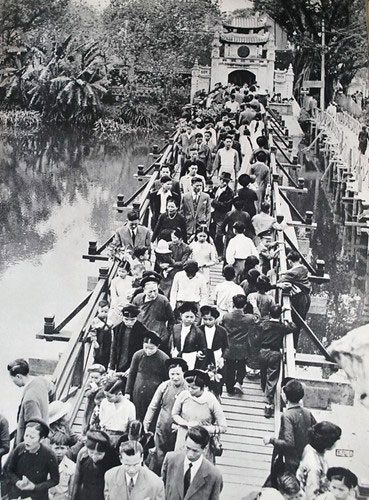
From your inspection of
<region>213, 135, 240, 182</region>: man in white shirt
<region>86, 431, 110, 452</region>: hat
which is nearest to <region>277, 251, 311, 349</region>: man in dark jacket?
<region>213, 135, 240, 182</region>: man in white shirt

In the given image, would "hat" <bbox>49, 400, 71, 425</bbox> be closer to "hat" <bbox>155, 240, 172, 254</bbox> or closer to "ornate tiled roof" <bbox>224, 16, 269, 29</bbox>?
"hat" <bbox>155, 240, 172, 254</bbox>

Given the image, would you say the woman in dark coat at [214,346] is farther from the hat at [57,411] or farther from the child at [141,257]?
the hat at [57,411]

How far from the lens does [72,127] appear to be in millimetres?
5715

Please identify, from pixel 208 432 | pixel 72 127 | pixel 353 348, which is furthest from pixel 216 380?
pixel 72 127

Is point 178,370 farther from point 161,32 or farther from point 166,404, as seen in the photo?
point 161,32

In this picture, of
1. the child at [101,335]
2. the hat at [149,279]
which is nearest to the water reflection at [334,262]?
the hat at [149,279]

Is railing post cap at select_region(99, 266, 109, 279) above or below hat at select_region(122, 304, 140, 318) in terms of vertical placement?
above

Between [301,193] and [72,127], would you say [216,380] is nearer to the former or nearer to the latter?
[301,193]

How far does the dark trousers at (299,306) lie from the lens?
495cm

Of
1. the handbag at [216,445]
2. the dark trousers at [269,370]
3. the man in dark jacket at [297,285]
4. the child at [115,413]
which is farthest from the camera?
the man in dark jacket at [297,285]

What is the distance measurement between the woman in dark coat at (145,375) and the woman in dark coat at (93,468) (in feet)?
0.95

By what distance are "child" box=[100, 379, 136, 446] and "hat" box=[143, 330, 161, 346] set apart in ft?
1.23

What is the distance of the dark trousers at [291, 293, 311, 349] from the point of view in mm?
4949

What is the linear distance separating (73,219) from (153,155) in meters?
0.82
